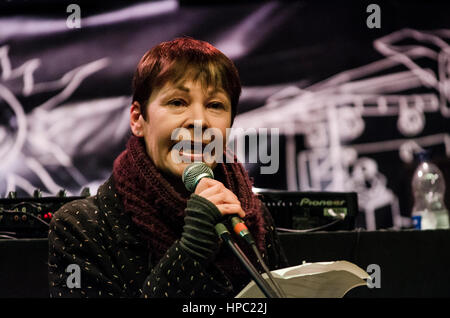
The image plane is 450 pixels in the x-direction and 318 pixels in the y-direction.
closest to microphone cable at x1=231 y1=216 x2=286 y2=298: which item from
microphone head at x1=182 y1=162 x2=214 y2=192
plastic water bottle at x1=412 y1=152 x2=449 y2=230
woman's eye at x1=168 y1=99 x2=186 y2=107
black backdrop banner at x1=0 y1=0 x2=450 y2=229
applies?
microphone head at x1=182 y1=162 x2=214 y2=192

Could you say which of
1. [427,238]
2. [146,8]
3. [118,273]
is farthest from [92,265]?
[146,8]

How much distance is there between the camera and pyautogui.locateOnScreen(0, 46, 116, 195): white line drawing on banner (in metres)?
3.08

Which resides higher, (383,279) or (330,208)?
(330,208)

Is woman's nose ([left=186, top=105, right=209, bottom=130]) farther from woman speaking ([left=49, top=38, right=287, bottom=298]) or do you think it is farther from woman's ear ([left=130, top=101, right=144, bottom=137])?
woman's ear ([left=130, top=101, right=144, bottom=137])

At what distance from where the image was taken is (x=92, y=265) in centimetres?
104

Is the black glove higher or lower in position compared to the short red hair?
lower

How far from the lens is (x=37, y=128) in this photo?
311 centimetres

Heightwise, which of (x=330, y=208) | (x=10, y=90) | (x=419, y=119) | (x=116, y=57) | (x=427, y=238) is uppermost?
(x=116, y=57)

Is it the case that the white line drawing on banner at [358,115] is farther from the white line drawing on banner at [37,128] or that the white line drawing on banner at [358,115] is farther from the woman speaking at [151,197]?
the woman speaking at [151,197]

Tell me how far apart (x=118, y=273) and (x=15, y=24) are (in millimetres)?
2778

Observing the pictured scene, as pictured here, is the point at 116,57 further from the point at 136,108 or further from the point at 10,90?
the point at 136,108

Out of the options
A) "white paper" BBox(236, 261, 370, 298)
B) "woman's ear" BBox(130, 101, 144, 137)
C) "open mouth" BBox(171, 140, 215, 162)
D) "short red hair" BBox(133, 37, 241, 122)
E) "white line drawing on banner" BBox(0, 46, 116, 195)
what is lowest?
"white paper" BBox(236, 261, 370, 298)

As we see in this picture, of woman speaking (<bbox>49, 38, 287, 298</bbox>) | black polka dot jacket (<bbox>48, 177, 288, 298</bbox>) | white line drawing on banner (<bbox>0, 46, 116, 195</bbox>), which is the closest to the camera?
black polka dot jacket (<bbox>48, 177, 288, 298</bbox>)

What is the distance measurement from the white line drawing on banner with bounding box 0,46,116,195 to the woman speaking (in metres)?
2.04
